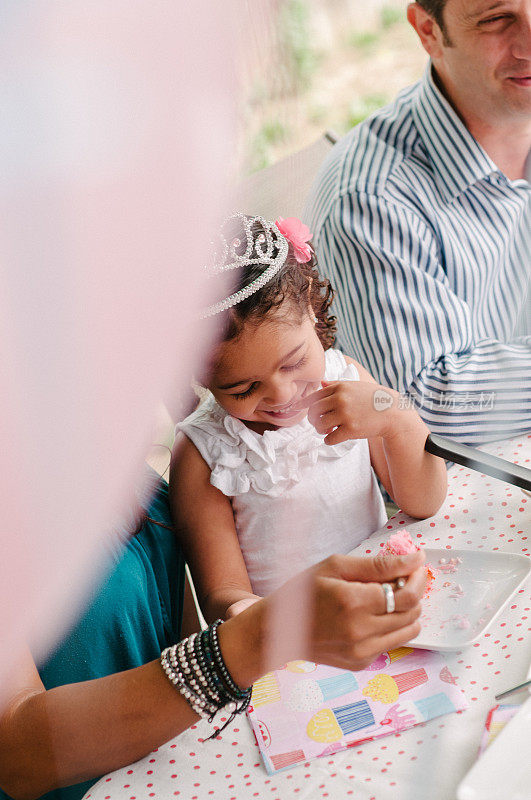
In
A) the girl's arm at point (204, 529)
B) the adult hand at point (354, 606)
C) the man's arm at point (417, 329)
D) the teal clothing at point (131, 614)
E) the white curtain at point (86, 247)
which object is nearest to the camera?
the white curtain at point (86, 247)

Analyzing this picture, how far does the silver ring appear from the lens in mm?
345

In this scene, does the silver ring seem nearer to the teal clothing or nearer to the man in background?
the teal clothing

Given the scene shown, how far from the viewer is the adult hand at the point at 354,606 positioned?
34cm

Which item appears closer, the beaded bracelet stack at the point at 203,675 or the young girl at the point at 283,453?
the beaded bracelet stack at the point at 203,675

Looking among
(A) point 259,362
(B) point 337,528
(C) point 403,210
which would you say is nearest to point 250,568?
(B) point 337,528

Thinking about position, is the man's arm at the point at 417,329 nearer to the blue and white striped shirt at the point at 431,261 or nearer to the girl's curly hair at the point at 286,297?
the blue and white striped shirt at the point at 431,261

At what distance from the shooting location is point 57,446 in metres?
0.17

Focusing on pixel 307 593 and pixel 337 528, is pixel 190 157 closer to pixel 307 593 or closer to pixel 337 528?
pixel 307 593

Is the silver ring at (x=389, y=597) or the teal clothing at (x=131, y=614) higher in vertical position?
the silver ring at (x=389, y=597)

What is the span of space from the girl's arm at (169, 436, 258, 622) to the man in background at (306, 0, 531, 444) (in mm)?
226

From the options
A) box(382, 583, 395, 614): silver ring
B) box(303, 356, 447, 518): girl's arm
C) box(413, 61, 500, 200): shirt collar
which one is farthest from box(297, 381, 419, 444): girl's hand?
box(413, 61, 500, 200): shirt collar

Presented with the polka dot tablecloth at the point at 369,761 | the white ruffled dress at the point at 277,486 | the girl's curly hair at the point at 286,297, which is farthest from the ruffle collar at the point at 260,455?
the polka dot tablecloth at the point at 369,761

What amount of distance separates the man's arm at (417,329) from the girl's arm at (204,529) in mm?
223

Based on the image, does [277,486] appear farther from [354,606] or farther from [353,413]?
[354,606]
